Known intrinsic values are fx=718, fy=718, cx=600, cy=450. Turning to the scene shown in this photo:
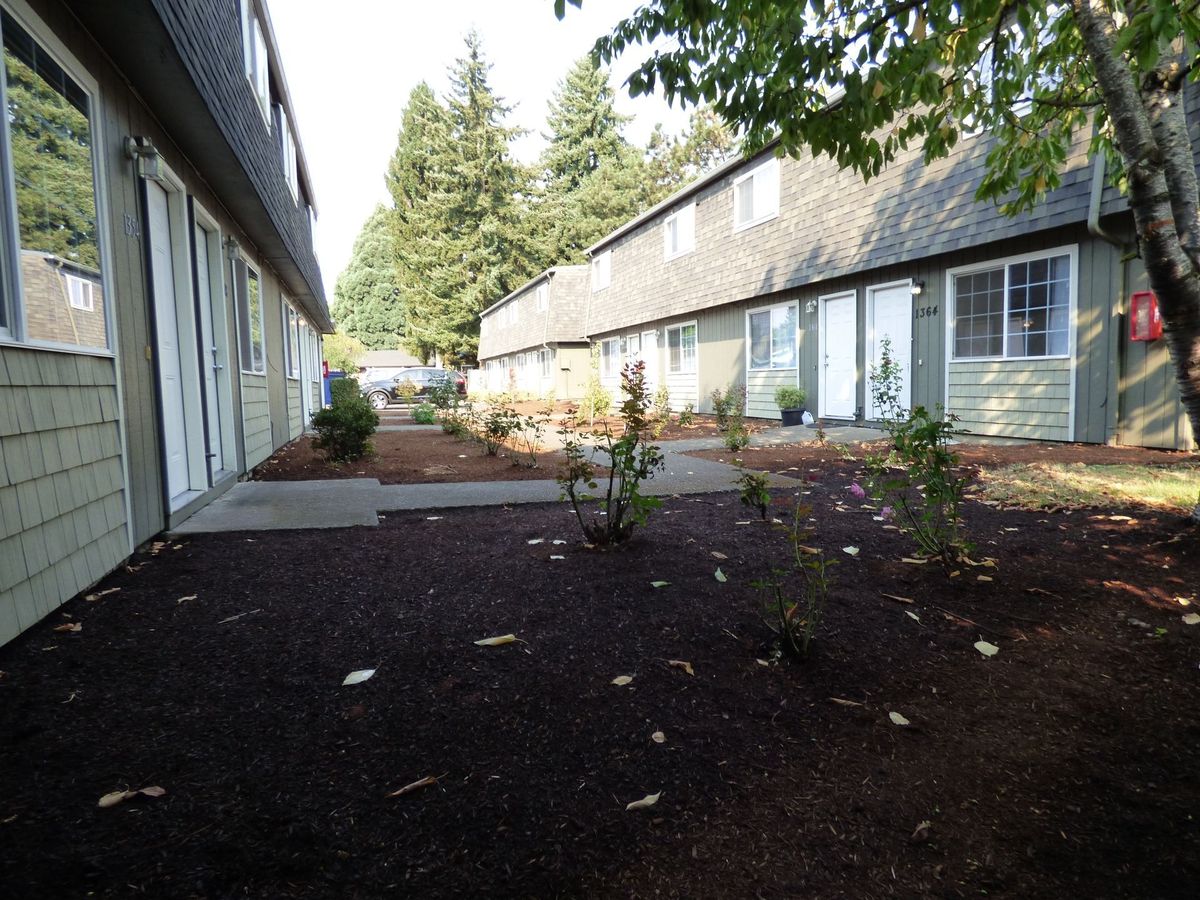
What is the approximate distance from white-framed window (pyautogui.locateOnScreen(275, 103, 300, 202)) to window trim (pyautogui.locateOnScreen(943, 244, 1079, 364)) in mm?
9148

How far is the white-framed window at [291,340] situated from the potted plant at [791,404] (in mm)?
8310

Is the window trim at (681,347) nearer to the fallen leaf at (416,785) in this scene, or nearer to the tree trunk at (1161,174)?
the tree trunk at (1161,174)

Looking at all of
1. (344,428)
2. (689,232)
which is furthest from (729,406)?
(344,428)

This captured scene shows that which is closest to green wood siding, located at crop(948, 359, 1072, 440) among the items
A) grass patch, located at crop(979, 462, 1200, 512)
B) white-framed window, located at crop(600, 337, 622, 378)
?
grass patch, located at crop(979, 462, 1200, 512)

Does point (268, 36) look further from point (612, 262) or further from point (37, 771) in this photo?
point (612, 262)

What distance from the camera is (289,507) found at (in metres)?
5.29

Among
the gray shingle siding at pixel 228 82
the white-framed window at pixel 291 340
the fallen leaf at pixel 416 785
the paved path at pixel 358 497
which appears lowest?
the fallen leaf at pixel 416 785

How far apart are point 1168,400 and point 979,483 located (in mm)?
3107

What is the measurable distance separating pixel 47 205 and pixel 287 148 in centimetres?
919

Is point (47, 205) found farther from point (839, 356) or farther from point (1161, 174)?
point (839, 356)

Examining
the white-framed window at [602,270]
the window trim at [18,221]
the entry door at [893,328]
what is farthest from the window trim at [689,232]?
the window trim at [18,221]

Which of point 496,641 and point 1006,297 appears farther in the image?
point 1006,297

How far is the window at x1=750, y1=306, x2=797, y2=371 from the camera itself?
43.5 ft

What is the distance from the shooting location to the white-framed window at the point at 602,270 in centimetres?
2155
